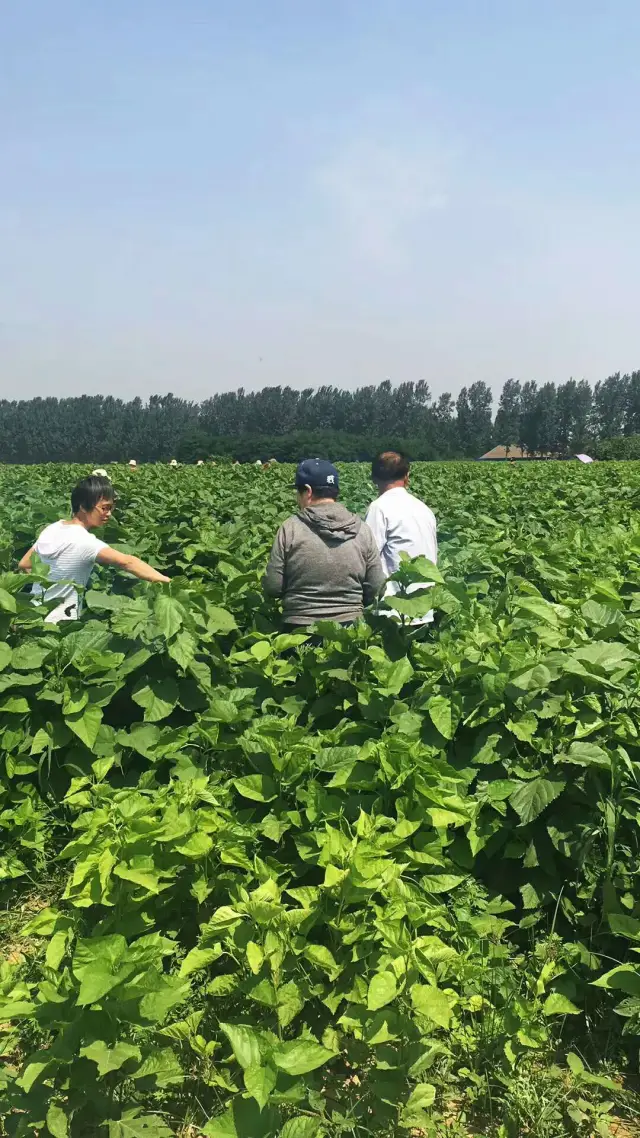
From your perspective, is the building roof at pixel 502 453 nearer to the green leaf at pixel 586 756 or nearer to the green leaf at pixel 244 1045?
the green leaf at pixel 586 756

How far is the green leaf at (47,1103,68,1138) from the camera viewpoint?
6.16 feet

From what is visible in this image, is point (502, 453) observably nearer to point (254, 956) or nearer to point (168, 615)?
point (168, 615)

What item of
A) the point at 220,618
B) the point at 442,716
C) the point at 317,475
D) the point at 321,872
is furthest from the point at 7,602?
the point at 442,716

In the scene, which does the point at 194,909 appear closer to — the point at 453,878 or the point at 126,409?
the point at 453,878

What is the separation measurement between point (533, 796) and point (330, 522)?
5.68ft

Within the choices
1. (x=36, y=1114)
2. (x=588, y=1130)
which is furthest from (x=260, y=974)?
(x=588, y=1130)

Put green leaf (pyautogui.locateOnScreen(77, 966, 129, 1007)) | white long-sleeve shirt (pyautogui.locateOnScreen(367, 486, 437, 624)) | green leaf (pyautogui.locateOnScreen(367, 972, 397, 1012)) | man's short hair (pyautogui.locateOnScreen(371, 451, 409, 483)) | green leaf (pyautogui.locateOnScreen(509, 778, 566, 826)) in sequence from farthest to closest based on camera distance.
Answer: man's short hair (pyautogui.locateOnScreen(371, 451, 409, 483)), white long-sleeve shirt (pyautogui.locateOnScreen(367, 486, 437, 624)), green leaf (pyautogui.locateOnScreen(509, 778, 566, 826)), green leaf (pyautogui.locateOnScreen(367, 972, 397, 1012)), green leaf (pyautogui.locateOnScreen(77, 966, 129, 1007))

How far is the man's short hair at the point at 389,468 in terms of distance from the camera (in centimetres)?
469

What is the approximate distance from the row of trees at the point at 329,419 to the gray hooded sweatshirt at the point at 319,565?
9825 centimetres

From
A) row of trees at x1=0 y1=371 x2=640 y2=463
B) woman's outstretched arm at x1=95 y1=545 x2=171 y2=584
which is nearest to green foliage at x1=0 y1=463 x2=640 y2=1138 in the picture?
woman's outstretched arm at x1=95 y1=545 x2=171 y2=584

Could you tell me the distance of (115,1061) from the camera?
1855mm

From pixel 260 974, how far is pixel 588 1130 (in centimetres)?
96

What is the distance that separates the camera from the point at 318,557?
12.8 feet

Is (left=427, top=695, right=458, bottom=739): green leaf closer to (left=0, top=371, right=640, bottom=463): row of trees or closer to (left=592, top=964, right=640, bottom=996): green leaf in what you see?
(left=592, top=964, right=640, bottom=996): green leaf
